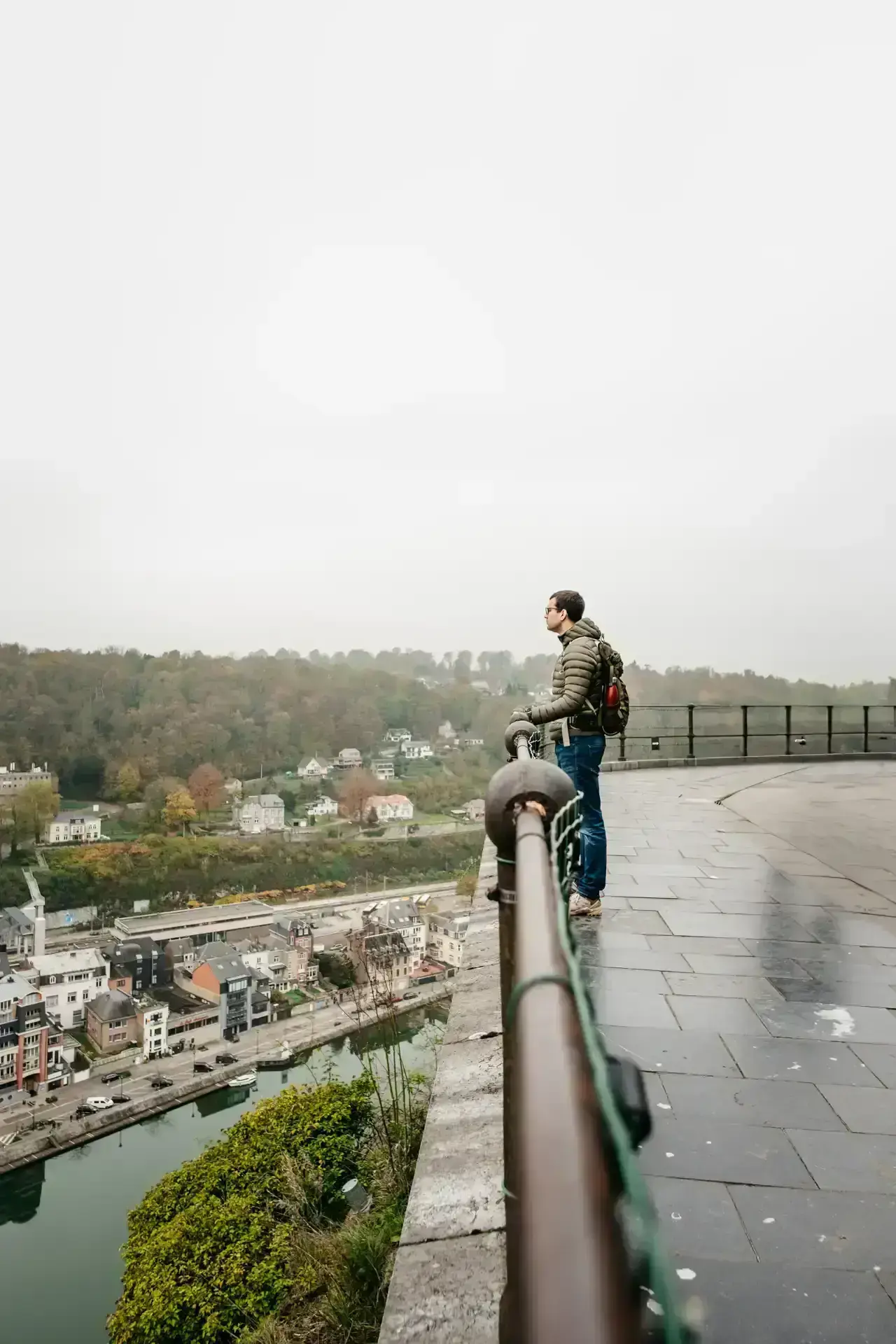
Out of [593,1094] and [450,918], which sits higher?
[593,1094]

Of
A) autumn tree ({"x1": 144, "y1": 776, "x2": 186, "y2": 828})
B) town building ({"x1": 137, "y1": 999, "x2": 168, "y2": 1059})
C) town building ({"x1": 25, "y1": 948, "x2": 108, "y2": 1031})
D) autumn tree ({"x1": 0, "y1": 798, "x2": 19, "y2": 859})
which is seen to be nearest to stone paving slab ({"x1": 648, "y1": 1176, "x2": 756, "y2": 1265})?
town building ({"x1": 137, "y1": 999, "x2": 168, "y2": 1059})

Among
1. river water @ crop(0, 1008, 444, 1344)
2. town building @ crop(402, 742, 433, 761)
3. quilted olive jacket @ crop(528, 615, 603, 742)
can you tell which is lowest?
river water @ crop(0, 1008, 444, 1344)

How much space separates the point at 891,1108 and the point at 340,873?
157ft

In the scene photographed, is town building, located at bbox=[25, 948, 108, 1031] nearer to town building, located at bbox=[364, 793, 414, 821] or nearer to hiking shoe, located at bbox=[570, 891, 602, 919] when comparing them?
town building, located at bbox=[364, 793, 414, 821]

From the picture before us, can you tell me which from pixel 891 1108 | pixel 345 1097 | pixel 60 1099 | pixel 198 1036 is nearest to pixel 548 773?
pixel 891 1108

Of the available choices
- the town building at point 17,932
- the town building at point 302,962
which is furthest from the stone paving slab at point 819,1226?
the town building at point 17,932

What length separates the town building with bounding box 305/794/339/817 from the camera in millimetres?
53969

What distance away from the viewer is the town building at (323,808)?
5397cm

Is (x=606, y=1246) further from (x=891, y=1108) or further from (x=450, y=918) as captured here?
(x=450, y=918)

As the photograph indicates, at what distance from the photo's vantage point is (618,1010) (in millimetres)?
3164

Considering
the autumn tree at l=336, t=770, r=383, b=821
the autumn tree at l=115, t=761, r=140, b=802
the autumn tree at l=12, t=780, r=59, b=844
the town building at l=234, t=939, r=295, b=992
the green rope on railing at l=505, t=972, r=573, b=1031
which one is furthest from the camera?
the autumn tree at l=115, t=761, r=140, b=802

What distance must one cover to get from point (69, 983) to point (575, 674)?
3249 cm

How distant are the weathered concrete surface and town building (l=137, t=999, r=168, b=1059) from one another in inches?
1116

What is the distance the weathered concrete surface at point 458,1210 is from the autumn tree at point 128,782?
2206 inches
